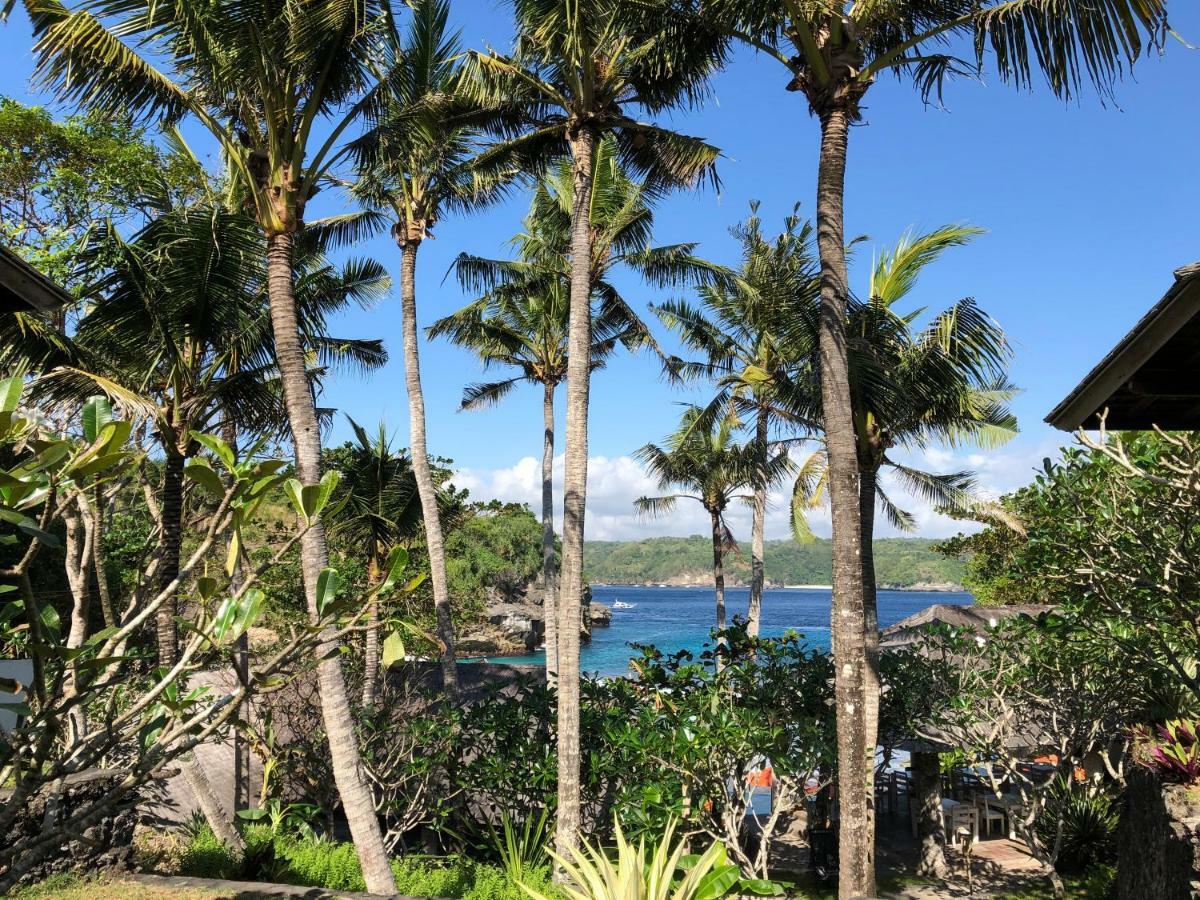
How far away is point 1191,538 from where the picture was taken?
252 inches

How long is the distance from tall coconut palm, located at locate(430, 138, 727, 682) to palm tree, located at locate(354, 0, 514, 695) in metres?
2.38

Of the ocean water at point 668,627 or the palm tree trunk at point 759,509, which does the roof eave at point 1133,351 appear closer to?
the palm tree trunk at point 759,509

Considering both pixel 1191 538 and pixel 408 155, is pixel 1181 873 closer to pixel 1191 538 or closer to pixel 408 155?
pixel 1191 538

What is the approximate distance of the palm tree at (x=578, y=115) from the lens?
25.8 ft

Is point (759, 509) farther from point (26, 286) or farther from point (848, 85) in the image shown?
point (26, 286)

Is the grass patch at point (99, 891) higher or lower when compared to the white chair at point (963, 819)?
higher

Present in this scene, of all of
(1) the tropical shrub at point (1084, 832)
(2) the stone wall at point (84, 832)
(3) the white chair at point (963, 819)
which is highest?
(2) the stone wall at point (84, 832)

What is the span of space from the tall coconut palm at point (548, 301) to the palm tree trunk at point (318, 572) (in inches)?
278

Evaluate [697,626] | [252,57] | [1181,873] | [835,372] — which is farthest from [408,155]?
[697,626]

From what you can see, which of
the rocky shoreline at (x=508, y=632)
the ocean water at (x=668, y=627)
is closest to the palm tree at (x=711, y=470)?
the ocean water at (x=668, y=627)

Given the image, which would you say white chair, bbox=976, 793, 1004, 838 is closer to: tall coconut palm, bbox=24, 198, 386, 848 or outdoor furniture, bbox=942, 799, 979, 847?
outdoor furniture, bbox=942, 799, 979, 847

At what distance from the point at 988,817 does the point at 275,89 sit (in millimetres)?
14006

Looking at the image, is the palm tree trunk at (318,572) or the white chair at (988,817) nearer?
the palm tree trunk at (318,572)

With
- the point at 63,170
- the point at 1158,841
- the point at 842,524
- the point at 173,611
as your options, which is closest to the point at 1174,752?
the point at 1158,841
